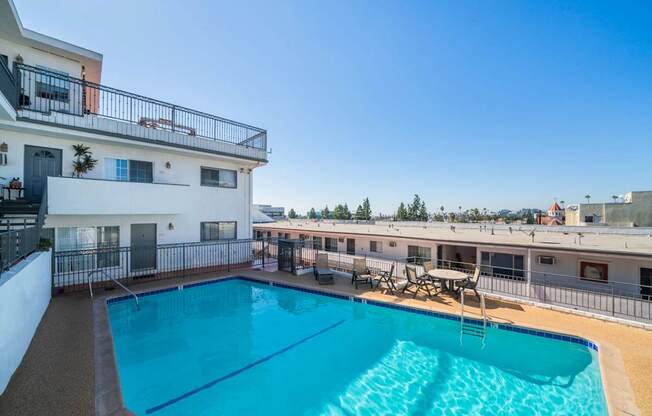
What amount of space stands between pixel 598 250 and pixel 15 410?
15102 mm

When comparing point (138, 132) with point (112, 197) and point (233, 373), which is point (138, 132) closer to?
point (112, 197)

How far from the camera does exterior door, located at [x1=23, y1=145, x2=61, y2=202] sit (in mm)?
9047

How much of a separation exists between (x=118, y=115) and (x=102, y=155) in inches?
67.9

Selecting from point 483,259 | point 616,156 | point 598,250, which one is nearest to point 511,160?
point 616,156

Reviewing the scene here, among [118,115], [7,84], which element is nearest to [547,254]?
[118,115]

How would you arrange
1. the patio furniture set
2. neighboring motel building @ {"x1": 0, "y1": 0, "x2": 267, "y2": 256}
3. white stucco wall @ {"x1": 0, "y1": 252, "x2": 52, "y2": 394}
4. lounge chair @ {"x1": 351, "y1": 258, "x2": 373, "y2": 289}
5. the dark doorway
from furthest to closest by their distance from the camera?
the dark doorway < lounge chair @ {"x1": 351, "y1": 258, "x2": 373, "y2": 289} < the patio furniture set < neighboring motel building @ {"x1": 0, "y1": 0, "x2": 267, "y2": 256} < white stucco wall @ {"x1": 0, "y1": 252, "x2": 52, "y2": 394}

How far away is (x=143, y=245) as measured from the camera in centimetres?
1131

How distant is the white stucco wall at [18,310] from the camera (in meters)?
3.92

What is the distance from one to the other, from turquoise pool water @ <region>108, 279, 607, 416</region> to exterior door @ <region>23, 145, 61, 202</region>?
4.94 m

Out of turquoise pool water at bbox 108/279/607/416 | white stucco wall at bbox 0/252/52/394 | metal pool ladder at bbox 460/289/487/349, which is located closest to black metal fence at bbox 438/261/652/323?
metal pool ladder at bbox 460/289/487/349

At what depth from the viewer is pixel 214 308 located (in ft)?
29.9

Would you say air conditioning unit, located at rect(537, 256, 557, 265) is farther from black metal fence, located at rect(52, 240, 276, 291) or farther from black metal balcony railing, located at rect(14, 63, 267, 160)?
black metal balcony railing, located at rect(14, 63, 267, 160)

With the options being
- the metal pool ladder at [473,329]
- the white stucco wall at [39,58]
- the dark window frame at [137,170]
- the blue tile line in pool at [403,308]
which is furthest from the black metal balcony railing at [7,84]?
the metal pool ladder at [473,329]

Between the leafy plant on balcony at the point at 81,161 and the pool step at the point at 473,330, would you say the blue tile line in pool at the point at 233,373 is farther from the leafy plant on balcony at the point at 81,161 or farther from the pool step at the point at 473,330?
the leafy plant on balcony at the point at 81,161
